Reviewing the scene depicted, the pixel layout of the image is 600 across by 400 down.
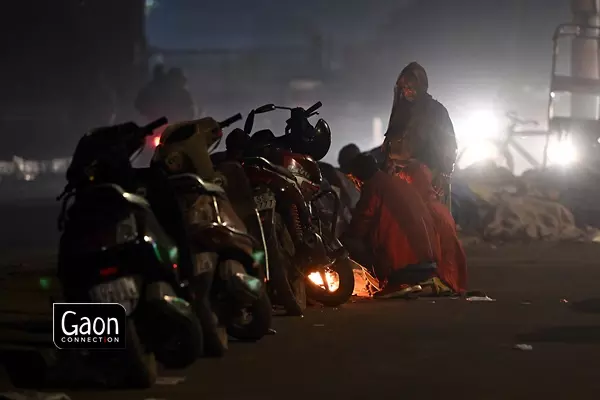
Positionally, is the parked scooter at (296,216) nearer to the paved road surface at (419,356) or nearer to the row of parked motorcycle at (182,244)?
the row of parked motorcycle at (182,244)

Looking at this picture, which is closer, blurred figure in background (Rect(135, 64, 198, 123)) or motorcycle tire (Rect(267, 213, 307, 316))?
motorcycle tire (Rect(267, 213, 307, 316))

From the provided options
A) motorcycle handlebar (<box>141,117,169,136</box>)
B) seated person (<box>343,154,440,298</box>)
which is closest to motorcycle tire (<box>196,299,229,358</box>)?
motorcycle handlebar (<box>141,117,169,136</box>)

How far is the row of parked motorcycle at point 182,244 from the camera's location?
6133 mm

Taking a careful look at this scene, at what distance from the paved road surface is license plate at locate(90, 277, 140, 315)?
0.50 metres

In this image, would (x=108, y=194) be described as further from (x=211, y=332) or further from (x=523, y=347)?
(x=523, y=347)

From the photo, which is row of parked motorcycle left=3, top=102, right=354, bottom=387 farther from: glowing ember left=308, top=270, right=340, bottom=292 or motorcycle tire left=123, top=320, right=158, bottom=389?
glowing ember left=308, top=270, right=340, bottom=292

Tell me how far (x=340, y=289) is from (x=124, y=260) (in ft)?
13.2

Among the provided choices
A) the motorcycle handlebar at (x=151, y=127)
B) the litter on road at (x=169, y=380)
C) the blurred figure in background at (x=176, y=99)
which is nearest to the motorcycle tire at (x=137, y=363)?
the litter on road at (x=169, y=380)

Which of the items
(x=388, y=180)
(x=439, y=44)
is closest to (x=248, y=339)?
(x=388, y=180)

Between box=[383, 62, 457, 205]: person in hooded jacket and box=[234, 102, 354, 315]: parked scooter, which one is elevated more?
box=[383, 62, 457, 205]: person in hooded jacket

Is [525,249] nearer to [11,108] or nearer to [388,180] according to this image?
[388,180]

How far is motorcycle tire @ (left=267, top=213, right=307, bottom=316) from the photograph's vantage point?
29.6 ft

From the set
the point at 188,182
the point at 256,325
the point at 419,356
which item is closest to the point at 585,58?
the point at 256,325

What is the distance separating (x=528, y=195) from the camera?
19.6 metres
